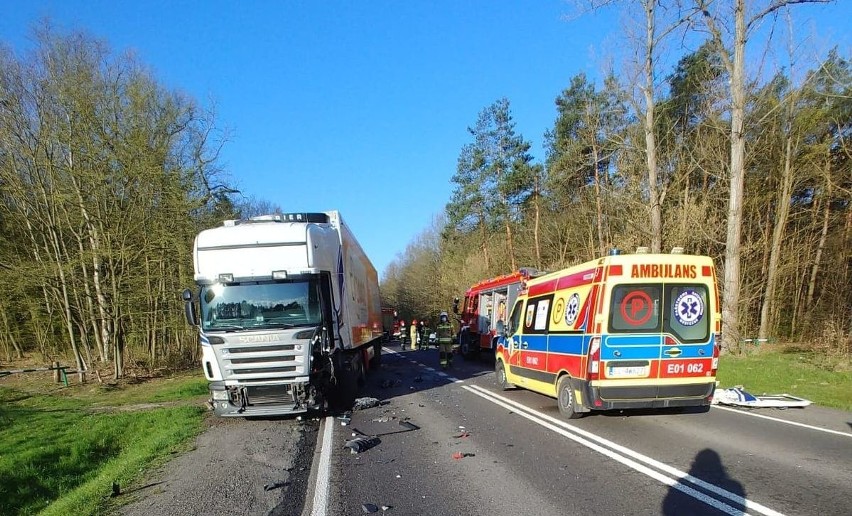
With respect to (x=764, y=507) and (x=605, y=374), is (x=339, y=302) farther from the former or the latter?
(x=764, y=507)

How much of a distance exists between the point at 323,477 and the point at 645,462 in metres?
3.50

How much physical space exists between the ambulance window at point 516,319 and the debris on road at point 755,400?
377 cm

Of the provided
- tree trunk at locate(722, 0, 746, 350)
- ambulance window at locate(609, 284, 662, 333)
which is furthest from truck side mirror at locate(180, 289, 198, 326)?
tree trunk at locate(722, 0, 746, 350)

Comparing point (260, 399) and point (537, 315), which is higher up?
point (537, 315)

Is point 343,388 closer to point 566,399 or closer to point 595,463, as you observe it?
point 566,399

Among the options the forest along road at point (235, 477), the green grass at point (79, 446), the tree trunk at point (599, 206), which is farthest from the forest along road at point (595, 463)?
the tree trunk at point (599, 206)

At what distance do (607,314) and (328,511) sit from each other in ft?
15.5

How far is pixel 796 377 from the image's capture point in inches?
471

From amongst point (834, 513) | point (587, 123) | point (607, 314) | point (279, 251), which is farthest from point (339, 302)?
point (587, 123)

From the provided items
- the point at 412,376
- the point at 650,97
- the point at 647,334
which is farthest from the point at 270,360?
the point at 650,97

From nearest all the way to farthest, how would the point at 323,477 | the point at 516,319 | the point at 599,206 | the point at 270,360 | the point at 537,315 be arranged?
the point at 323,477, the point at 270,360, the point at 537,315, the point at 516,319, the point at 599,206

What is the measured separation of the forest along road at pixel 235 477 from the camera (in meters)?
4.90

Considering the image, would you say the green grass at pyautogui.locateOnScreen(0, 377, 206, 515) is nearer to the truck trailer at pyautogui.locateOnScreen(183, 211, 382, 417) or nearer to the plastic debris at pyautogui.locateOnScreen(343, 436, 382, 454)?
the truck trailer at pyautogui.locateOnScreen(183, 211, 382, 417)

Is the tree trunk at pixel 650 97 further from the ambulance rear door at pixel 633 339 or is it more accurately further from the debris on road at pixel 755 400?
the ambulance rear door at pixel 633 339
